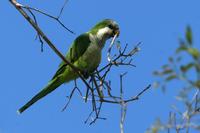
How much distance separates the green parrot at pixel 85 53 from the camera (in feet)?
17.8

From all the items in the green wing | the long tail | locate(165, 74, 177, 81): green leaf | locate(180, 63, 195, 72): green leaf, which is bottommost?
locate(180, 63, 195, 72): green leaf

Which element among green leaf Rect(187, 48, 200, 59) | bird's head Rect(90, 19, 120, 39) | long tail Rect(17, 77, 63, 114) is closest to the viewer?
green leaf Rect(187, 48, 200, 59)

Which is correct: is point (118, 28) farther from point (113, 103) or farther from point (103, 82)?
point (113, 103)

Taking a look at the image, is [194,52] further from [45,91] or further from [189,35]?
[45,91]

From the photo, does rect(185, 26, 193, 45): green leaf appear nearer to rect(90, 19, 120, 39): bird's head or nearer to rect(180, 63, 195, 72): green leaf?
rect(180, 63, 195, 72): green leaf

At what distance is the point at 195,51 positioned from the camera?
38.2 inches

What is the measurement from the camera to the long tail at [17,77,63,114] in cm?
510

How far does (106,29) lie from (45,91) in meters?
1.19

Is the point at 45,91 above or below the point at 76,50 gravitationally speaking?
below

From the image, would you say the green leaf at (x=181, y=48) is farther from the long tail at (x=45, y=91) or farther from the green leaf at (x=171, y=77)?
the long tail at (x=45, y=91)

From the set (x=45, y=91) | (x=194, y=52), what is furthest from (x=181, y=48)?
(x=45, y=91)

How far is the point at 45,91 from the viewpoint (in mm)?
5461

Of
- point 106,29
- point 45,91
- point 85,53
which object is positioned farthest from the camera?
point 106,29

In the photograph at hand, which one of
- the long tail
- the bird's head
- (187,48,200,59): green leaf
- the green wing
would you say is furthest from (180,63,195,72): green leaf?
the bird's head
